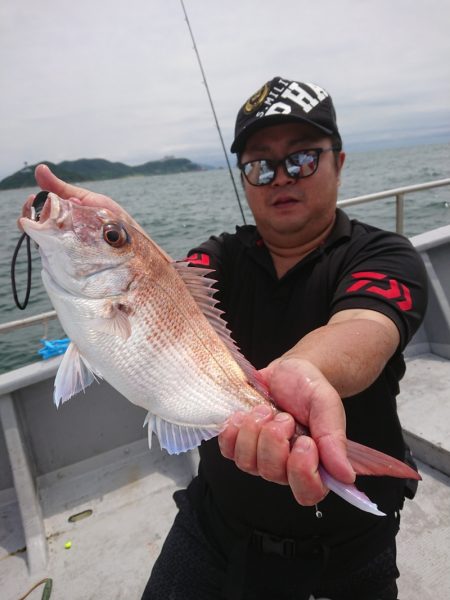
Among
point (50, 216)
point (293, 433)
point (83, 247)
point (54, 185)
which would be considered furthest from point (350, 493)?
point (54, 185)

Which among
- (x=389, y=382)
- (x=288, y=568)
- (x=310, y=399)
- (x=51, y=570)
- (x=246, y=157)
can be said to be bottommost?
(x=51, y=570)

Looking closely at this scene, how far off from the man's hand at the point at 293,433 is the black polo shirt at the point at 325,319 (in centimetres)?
57

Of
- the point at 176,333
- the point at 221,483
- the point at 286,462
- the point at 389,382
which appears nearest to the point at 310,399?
the point at 286,462

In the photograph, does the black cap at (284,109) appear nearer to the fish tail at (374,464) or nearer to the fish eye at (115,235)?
the fish eye at (115,235)

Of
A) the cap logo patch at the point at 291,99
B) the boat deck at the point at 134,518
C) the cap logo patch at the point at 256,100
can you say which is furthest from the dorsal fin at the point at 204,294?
the boat deck at the point at 134,518

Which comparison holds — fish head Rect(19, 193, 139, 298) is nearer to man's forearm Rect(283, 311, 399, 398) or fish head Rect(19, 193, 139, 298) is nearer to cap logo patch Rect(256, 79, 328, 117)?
man's forearm Rect(283, 311, 399, 398)

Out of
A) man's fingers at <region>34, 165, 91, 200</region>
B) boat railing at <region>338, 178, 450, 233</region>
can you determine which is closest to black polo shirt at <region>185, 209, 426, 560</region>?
man's fingers at <region>34, 165, 91, 200</region>

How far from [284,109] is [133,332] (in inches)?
56.3

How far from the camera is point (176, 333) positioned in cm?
163

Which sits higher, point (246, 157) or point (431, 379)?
point (246, 157)

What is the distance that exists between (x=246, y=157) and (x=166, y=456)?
2879mm

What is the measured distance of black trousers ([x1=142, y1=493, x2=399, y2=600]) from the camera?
1.86 m

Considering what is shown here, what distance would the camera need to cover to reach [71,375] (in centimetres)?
166

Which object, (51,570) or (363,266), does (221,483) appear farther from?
(51,570)
